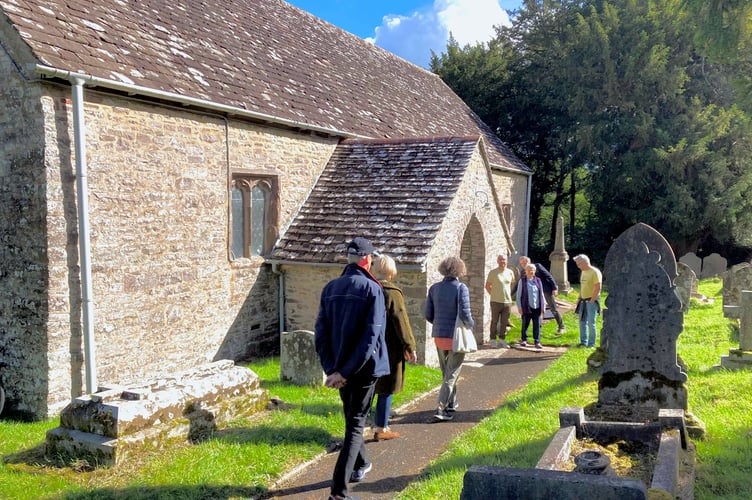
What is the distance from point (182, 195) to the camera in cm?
894

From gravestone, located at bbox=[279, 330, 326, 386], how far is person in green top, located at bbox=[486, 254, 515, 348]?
187 inches

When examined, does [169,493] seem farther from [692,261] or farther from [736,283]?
[692,261]

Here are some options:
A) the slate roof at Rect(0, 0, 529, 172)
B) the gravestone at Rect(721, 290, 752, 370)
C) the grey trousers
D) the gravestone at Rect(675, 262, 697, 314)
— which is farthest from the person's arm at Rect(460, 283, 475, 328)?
the gravestone at Rect(675, 262, 697, 314)

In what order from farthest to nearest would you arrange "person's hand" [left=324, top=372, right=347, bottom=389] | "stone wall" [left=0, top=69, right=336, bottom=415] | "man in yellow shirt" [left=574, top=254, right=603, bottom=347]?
"man in yellow shirt" [left=574, top=254, right=603, bottom=347] < "stone wall" [left=0, top=69, right=336, bottom=415] < "person's hand" [left=324, top=372, right=347, bottom=389]

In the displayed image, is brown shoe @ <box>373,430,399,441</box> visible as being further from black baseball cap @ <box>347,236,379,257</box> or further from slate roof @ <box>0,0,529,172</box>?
slate roof @ <box>0,0,529,172</box>

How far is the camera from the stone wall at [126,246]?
283 inches

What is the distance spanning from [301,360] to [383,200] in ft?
12.7

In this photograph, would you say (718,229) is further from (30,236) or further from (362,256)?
(30,236)

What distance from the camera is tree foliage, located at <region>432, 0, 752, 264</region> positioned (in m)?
22.0

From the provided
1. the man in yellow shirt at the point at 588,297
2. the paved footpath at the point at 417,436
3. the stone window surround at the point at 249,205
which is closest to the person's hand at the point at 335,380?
the paved footpath at the point at 417,436

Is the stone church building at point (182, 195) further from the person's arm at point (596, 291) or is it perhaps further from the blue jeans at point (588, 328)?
the person's arm at point (596, 291)

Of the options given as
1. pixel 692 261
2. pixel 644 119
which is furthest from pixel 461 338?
pixel 644 119

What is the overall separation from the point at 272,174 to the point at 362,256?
6.24 meters

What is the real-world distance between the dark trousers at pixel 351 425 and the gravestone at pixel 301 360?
331 cm
